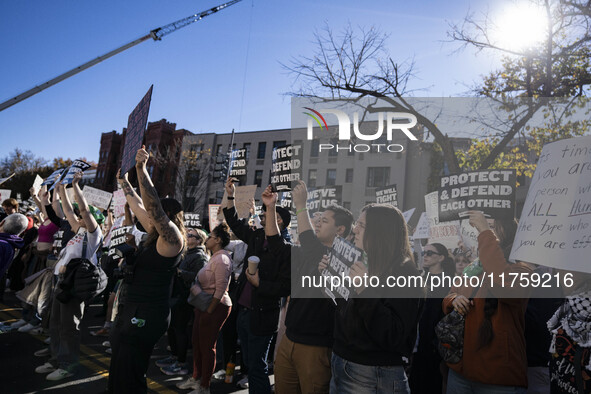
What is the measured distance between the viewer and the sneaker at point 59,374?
5100 millimetres

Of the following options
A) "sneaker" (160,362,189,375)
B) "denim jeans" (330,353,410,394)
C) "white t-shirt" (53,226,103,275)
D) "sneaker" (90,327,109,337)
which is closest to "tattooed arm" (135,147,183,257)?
"denim jeans" (330,353,410,394)

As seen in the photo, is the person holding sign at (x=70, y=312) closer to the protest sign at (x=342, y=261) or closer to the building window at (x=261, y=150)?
the protest sign at (x=342, y=261)

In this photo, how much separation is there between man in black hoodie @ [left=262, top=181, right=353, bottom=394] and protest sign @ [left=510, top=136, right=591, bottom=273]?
5.04 feet

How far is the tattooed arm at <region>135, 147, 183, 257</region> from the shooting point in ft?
11.1

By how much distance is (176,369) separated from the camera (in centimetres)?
593

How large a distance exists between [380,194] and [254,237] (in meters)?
3.12

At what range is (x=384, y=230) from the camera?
8.68 ft

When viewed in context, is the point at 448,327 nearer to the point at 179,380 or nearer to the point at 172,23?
the point at 179,380

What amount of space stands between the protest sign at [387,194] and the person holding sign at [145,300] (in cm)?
405

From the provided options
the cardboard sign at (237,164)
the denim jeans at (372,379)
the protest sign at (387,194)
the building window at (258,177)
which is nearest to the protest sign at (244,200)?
the cardboard sign at (237,164)

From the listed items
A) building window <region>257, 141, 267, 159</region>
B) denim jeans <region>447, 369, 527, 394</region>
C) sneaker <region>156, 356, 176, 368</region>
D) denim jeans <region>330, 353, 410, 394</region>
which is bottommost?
sneaker <region>156, 356, 176, 368</region>

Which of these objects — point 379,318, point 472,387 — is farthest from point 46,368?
point 472,387

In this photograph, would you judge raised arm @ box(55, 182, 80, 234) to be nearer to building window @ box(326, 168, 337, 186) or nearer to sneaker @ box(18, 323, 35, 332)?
sneaker @ box(18, 323, 35, 332)

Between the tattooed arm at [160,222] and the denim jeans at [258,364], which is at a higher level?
the tattooed arm at [160,222]
